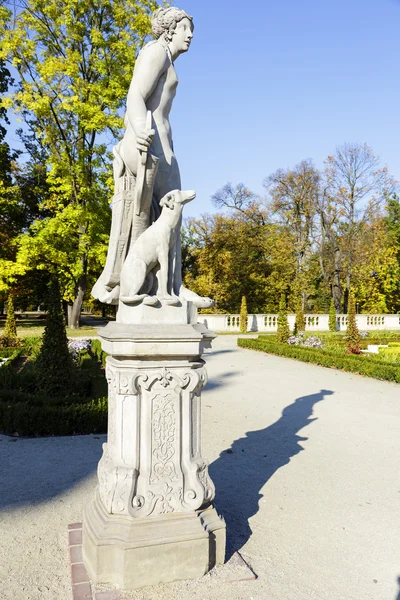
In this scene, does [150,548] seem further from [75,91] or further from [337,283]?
[337,283]

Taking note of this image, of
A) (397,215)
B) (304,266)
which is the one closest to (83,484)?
(304,266)

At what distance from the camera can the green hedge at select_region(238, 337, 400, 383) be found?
12078 mm

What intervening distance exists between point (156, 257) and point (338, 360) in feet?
38.1

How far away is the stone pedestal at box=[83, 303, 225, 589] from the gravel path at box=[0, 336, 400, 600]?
219mm

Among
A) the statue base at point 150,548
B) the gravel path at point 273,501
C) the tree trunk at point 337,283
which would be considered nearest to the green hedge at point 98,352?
the gravel path at point 273,501

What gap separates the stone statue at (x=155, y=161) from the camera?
3.52 meters

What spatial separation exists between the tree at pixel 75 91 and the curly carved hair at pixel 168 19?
1666 cm

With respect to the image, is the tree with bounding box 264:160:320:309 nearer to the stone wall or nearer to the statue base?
the stone wall

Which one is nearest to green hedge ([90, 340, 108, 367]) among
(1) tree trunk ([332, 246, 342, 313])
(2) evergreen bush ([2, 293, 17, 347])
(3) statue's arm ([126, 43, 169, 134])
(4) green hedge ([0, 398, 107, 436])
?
(2) evergreen bush ([2, 293, 17, 347])

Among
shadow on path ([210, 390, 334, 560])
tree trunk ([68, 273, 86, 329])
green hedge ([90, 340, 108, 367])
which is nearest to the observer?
shadow on path ([210, 390, 334, 560])

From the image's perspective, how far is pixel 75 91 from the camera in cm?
2141

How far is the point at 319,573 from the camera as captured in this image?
3.38m

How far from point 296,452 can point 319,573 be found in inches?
110

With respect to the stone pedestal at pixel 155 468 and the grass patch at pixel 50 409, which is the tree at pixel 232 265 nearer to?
the grass patch at pixel 50 409
